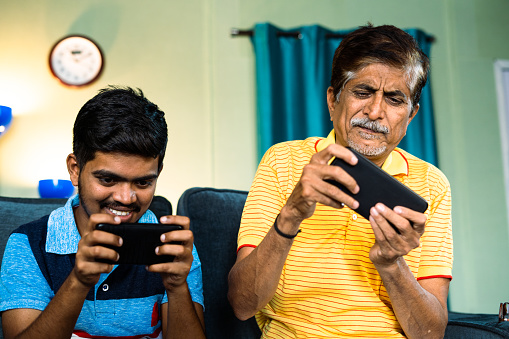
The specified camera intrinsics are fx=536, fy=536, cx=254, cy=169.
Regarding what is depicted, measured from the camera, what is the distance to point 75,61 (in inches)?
137

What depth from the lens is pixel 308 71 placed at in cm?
366

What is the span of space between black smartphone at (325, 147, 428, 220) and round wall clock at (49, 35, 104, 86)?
2.77 meters

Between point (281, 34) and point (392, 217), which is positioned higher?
point (281, 34)

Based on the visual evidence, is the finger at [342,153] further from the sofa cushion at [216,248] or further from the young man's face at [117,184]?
the sofa cushion at [216,248]

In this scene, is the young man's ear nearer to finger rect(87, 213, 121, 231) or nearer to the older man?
finger rect(87, 213, 121, 231)

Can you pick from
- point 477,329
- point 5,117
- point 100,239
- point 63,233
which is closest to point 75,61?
point 5,117

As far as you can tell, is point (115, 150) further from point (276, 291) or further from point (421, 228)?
point (421, 228)

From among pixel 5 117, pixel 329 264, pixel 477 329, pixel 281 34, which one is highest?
pixel 281 34

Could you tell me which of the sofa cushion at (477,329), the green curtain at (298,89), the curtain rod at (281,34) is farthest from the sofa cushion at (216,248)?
the curtain rod at (281,34)

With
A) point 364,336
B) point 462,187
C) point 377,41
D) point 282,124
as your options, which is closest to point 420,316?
point 364,336

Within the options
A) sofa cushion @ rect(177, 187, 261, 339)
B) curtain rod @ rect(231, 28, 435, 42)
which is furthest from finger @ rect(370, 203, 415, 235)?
curtain rod @ rect(231, 28, 435, 42)

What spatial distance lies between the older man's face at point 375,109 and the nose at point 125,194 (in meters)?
0.56

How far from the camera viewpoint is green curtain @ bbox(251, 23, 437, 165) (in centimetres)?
355

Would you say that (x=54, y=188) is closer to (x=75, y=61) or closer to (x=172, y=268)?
(x=75, y=61)
